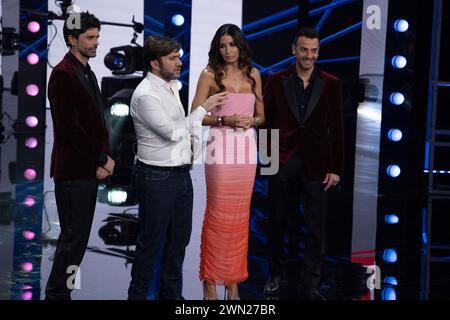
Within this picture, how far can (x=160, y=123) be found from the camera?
3531 millimetres

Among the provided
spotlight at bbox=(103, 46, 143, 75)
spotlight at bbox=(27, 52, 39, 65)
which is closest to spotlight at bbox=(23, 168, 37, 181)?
spotlight at bbox=(27, 52, 39, 65)

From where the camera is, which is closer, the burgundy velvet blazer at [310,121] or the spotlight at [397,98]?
the burgundy velvet blazer at [310,121]

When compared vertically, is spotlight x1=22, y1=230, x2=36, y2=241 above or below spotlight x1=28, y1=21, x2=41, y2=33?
below

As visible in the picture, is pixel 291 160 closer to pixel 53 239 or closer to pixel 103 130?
pixel 103 130

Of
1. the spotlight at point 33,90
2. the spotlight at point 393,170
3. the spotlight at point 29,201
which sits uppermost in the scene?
the spotlight at point 33,90

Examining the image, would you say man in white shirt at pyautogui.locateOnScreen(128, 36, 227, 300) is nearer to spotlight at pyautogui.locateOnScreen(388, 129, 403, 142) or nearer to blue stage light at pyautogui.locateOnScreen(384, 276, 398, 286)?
blue stage light at pyautogui.locateOnScreen(384, 276, 398, 286)

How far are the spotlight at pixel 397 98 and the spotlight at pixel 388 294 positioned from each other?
3.23 metres

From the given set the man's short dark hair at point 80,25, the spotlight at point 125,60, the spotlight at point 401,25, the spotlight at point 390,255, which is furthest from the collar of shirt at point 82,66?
the spotlight at point 401,25

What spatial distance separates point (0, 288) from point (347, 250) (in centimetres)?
266

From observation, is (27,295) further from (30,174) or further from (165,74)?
(30,174)

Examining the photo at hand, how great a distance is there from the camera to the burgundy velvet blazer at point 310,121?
165 inches

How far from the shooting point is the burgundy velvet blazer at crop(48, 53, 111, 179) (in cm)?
370

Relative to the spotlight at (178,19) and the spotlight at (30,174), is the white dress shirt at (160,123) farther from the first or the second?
the spotlight at (30,174)

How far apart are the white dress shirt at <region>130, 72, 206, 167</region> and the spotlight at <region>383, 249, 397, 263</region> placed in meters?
2.20
